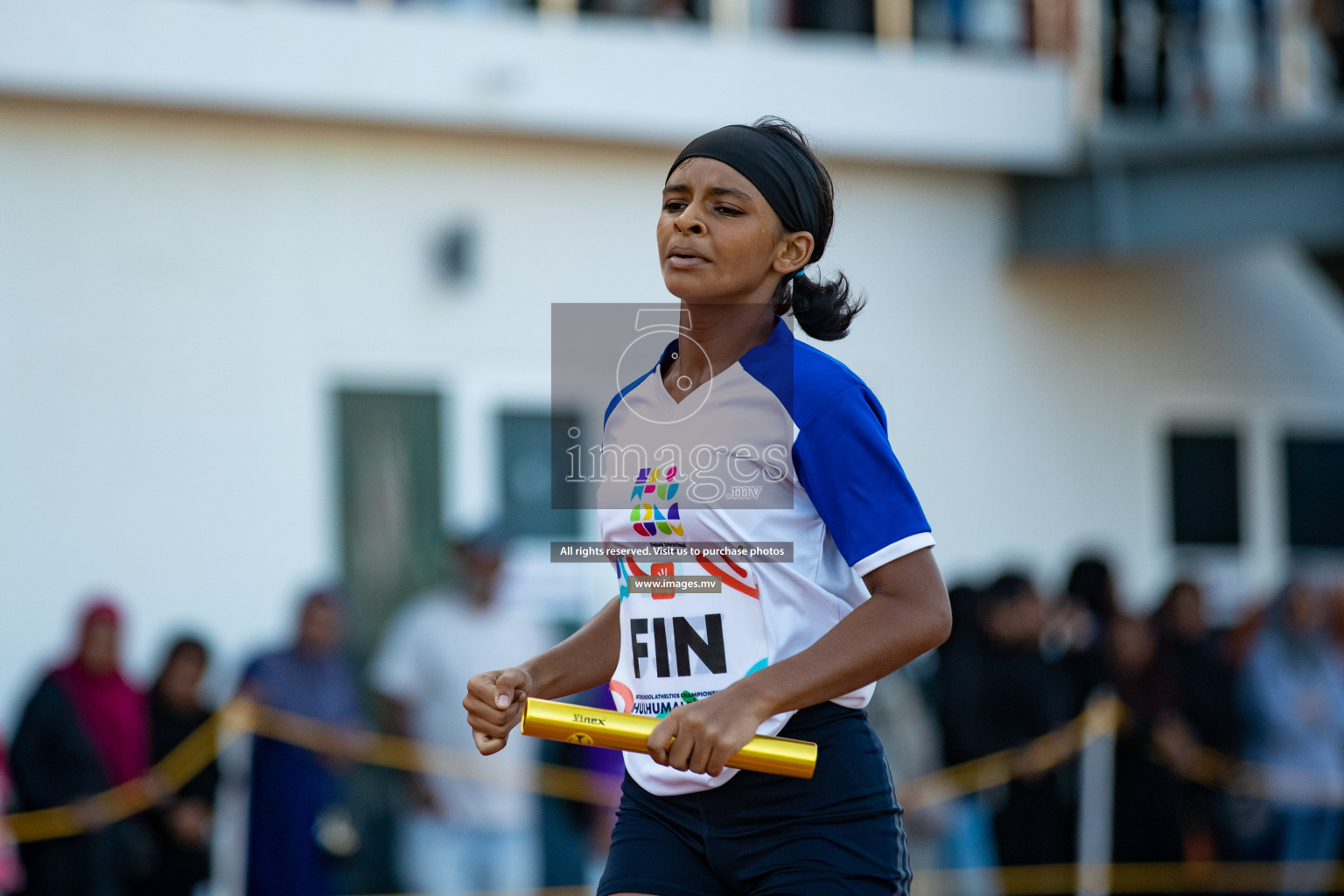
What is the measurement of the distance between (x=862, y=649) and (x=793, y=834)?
38cm

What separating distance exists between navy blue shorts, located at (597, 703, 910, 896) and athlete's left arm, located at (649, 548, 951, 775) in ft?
0.70

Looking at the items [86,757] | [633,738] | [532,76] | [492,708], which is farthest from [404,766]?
[633,738]

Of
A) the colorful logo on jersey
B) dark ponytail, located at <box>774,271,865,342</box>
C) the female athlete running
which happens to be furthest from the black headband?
the colorful logo on jersey

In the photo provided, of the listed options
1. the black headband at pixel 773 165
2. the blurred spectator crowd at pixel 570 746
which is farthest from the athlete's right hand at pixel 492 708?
the blurred spectator crowd at pixel 570 746

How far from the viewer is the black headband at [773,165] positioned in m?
3.01

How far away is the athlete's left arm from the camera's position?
270cm

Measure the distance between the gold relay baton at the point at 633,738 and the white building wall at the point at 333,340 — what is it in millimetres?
5109

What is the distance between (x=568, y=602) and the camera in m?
10.1

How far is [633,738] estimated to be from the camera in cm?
272

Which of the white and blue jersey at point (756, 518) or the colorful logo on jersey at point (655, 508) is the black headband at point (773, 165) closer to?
the white and blue jersey at point (756, 518)

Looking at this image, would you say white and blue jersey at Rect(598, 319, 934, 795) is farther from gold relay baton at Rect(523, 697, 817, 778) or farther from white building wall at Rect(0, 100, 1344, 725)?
white building wall at Rect(0, 100, 1344, 725)

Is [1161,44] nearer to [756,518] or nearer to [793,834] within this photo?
[756,518]

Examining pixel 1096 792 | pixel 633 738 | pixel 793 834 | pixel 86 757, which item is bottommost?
pixel 1096 792

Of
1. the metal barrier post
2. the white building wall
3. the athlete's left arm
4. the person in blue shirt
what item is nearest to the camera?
the athlete's left arm
